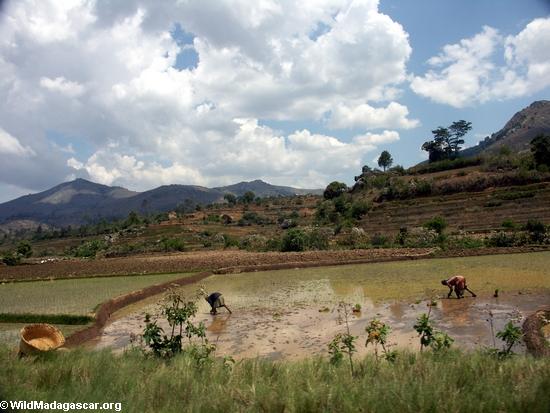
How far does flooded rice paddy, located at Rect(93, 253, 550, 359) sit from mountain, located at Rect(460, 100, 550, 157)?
118547 mm

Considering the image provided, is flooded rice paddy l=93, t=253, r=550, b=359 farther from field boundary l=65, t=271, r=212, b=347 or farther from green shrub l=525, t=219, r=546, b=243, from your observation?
green shrub l=525, t=219, r=546, b=243

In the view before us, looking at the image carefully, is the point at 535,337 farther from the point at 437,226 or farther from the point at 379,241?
the point at 437,226

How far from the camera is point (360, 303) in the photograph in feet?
51.9

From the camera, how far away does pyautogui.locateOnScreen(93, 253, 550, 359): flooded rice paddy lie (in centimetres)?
1119

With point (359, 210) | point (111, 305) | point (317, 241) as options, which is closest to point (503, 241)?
point (317, 241)

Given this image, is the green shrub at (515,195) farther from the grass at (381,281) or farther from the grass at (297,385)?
the grass at (297,385)

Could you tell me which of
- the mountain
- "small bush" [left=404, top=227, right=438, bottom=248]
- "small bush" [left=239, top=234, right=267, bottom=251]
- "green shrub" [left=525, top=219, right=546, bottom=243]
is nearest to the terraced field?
"small bush" [left=404, top=227, right=438, bottom=248]

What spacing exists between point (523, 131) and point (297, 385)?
17332 cm

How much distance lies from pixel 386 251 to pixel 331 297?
54.8 ft

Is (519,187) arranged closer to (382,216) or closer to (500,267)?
(382,216)

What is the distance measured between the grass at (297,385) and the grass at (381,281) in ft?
31.6

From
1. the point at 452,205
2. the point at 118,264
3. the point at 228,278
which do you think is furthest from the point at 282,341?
the point at 452,205

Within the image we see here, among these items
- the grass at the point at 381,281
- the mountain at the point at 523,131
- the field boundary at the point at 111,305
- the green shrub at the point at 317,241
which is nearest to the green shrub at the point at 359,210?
the green shrub at the point at 317,241

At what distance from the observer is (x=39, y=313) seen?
17.2 meters
